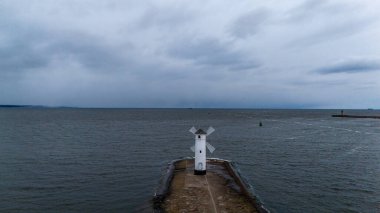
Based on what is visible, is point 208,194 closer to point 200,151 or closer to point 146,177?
point 200,151

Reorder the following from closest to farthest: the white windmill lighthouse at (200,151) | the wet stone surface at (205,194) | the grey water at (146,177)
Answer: the wet stone surface at (205,194) → the grey water at (146,177) → the white windmill lighthouse at (200,151)

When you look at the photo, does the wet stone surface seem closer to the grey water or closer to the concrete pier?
the concrete pier

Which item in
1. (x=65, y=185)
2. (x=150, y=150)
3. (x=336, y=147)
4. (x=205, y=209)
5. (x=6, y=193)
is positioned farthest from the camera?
(x=336, y=147)

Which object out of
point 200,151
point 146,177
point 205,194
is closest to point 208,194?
point 205,194

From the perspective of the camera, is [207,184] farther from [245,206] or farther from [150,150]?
[150,150]

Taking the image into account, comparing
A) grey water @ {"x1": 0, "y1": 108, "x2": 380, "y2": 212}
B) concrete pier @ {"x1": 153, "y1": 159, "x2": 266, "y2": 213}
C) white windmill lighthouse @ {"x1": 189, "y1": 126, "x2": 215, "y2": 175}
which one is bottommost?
grey water @ {"x1": 0, "y1": 108, "x2": 380, "y2": 212}

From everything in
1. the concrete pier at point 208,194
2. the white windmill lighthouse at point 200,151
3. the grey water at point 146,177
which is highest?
the white windmill lighthouse at point 200,151

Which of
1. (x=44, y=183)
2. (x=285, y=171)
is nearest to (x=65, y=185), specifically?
(x=44, y=183)

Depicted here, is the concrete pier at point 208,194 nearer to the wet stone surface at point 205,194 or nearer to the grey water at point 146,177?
the wet stone surface at point 205,194

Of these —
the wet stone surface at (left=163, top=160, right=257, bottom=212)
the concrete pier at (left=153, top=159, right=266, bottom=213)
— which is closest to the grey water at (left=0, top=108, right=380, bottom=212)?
the concrete pier at (left=153, top=159, right=266, bottom=213)

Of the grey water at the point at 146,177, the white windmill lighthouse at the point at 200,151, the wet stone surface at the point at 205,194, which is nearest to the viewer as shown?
the wet stone surface at the point at 205,194

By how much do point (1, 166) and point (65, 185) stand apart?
999 centimetres

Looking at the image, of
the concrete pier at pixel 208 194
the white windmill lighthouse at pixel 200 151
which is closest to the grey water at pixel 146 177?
the concrete pier at pixel 208 194

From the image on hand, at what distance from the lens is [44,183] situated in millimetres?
21156
